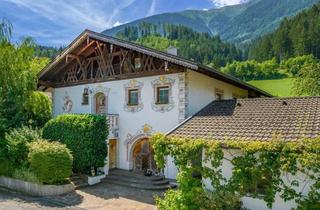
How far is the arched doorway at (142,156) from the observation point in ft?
60.1

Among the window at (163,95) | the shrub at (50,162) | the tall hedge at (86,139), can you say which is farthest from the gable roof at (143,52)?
the shrub at (50,162)

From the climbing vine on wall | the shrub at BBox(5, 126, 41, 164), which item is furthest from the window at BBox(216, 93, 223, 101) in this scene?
the shrub at BBox(5, 126, 41, 164)

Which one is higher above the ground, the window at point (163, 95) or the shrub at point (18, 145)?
the window at point (163, 95)

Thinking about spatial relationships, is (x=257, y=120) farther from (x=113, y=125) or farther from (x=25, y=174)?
(x=25, y=174)

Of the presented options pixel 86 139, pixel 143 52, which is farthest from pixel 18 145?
pixel 143 52

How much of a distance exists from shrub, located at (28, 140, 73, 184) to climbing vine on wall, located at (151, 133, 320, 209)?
238 inches

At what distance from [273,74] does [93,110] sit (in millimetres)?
50926

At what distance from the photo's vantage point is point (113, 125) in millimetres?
18656

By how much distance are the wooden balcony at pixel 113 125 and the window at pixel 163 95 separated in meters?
3.00

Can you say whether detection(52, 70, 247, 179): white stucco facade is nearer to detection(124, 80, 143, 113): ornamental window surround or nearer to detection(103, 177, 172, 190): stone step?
detection(124, 80, 143, 113): ornamental window surround

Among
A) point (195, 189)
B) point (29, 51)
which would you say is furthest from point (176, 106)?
point (29, 51)

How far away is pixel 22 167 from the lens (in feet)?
54.7

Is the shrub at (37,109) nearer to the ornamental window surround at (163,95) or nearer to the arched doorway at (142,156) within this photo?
the arched doorway at (142,156)

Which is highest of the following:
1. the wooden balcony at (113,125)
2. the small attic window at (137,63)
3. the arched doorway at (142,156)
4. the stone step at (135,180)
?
the small attic window at (137,63)
